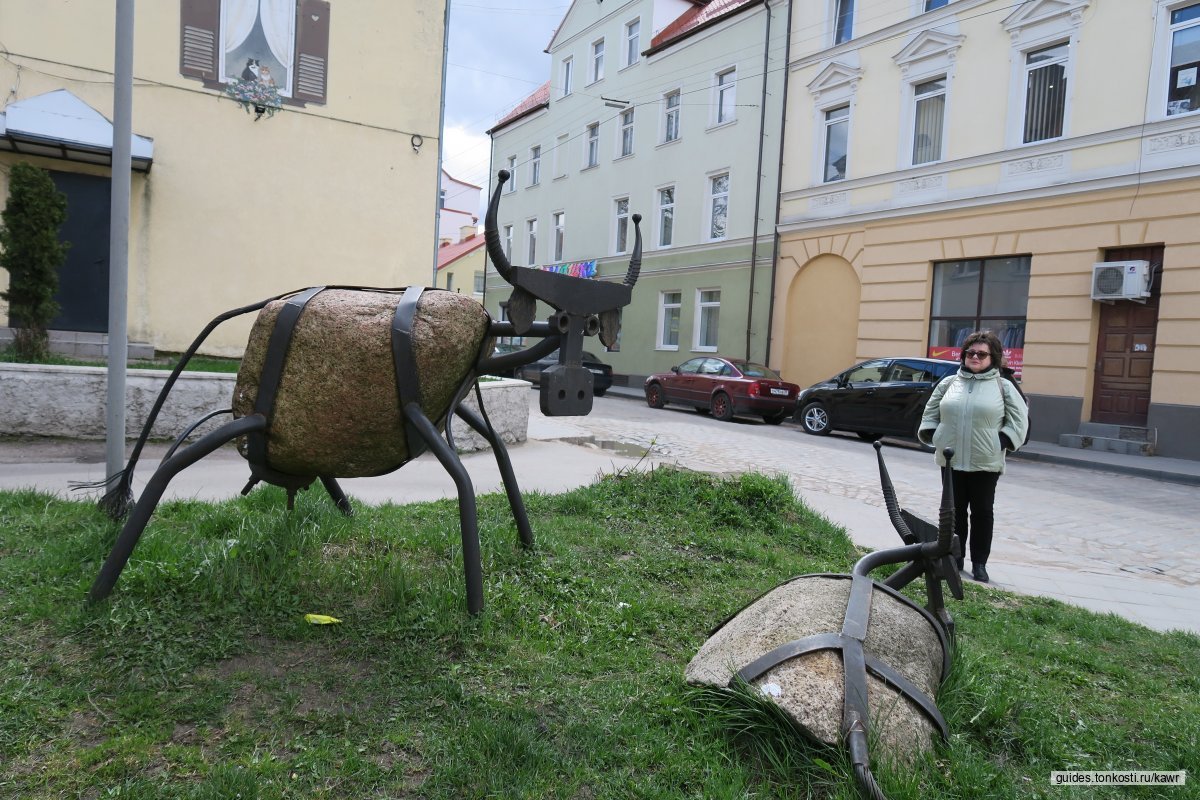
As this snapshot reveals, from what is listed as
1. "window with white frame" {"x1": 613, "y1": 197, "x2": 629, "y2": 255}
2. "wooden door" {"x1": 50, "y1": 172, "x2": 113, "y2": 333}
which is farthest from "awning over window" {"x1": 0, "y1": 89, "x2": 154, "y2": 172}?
"window with white frame" {"x1": 613, "y1": 197, "x2": 629, "y2": 255}

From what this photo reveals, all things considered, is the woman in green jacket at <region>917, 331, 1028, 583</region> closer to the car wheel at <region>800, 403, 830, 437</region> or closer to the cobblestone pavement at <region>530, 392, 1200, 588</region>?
the cobblestone pavement at <region>530, 392, 1200, 588</region>

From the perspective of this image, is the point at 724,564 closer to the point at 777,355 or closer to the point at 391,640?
the point at 391,640

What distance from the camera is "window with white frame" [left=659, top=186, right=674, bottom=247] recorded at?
25.0 metres

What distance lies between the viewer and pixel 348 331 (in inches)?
116

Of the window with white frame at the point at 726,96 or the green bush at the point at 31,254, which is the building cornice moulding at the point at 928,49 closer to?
the window with white frame at the point at 726,96

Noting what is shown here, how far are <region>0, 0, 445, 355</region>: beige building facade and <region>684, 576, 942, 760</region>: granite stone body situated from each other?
467 inches

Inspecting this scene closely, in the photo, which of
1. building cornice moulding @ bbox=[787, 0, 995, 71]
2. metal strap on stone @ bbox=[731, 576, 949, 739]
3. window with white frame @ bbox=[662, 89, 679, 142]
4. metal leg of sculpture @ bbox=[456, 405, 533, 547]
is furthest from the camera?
window with white frame @ bbox=[662, 89, 679, 142]

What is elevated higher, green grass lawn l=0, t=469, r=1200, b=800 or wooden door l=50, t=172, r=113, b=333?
wooden door l=50, t=172, r=113, b=333

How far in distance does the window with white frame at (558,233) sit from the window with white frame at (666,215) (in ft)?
20.1

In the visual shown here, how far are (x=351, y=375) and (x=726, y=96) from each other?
72.4ft

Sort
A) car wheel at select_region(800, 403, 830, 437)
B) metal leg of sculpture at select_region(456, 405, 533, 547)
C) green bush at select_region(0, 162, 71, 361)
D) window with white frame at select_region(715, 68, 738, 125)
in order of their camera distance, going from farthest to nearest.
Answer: window with white frame at select_region(715, 68, 738, 125) < car wheel at select_region(800, 403, 830, 437) < green bush at select_region(0, 162, 71, 361) < metal leg of sculpture at select_region(456, 405, 533, 547)

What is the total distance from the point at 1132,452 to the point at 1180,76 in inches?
256

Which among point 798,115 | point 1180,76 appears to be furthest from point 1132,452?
point 798,115

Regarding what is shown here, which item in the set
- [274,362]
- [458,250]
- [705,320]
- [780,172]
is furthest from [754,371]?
[458,250]
